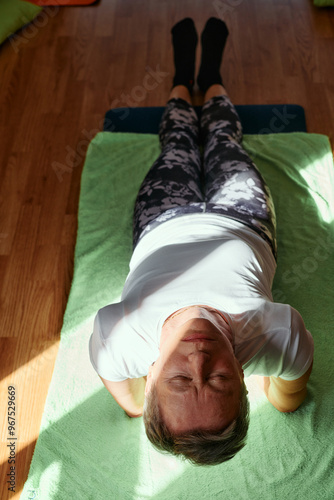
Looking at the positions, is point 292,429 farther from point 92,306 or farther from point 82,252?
point 82,252

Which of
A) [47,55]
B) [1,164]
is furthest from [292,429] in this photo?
[47,55]

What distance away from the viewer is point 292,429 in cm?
124

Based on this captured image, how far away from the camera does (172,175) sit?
57.6 inches

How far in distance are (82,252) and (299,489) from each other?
989 mm

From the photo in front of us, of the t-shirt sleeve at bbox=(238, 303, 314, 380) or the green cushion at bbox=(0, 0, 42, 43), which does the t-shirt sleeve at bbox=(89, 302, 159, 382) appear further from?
the green cushion at bbox=(0, 0, 42, 43)

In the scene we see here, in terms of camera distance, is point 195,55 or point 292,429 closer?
point 292,429

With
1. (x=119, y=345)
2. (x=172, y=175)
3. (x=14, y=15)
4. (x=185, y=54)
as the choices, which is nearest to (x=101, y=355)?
(x=119, y=345)

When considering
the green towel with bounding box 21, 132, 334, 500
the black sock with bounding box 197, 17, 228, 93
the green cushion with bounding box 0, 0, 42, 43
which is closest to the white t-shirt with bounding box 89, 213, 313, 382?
the green towel with bounding box 21, 132, 334, 500

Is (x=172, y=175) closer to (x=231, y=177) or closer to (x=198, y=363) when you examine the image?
(x=231, y=177)

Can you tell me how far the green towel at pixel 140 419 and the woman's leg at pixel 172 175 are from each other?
22cm

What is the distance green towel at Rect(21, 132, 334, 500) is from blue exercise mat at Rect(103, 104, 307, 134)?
0.15 m

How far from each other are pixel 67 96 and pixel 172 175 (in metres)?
1.01

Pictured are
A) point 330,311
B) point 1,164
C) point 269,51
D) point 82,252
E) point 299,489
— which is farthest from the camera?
point 269,51

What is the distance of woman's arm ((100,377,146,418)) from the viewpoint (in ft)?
3.78
